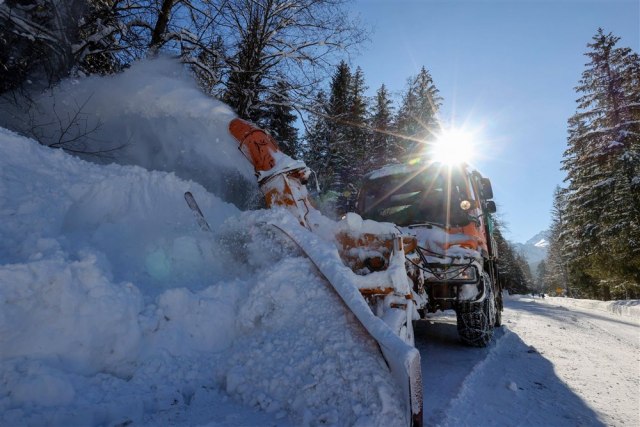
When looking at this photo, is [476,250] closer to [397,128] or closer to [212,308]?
[212,308]

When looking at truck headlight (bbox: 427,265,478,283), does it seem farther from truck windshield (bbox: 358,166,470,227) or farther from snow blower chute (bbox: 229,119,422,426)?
snow blower chute (bbox: 229,119,422,426)

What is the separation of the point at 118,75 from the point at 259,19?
5.33m

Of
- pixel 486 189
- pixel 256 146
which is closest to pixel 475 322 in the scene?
pixel 486 189

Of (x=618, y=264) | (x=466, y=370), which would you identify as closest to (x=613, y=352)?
(x=466, y=370)

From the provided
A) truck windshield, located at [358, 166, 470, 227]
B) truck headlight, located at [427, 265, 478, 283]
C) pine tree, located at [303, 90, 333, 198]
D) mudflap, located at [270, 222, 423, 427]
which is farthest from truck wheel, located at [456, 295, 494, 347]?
pine tree, located at [303, 90, 333, 198]

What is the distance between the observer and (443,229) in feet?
15.1

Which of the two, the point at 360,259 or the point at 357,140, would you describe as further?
the point at 357,140

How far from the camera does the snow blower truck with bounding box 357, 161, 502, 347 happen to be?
14.3ft

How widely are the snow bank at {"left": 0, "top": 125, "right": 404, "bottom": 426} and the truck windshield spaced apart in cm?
243

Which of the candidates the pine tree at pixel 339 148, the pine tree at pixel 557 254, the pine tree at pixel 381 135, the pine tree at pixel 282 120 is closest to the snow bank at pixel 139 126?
the pine tree at pixel 282 120

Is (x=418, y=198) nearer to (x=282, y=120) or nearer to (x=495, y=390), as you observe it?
(x=495, y=390)

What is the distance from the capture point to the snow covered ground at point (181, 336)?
6.35 feet

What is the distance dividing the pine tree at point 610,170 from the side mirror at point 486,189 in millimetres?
16616

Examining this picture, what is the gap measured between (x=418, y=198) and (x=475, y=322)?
1718mm
